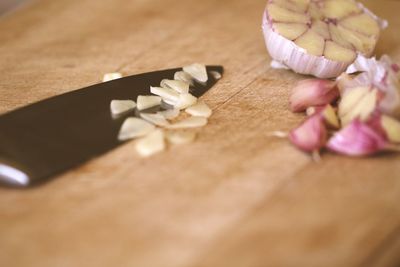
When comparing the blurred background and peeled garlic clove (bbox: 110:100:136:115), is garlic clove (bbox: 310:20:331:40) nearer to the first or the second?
peeled garlic clove (bbox: 110:100:136:115)

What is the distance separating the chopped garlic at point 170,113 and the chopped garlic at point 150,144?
7 cm

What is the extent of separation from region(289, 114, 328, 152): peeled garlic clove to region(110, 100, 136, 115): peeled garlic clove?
321mm

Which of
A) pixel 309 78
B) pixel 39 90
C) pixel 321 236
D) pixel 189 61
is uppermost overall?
pixel 39 90

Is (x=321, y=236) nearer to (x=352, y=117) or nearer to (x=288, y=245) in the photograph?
(x=288, y=245)

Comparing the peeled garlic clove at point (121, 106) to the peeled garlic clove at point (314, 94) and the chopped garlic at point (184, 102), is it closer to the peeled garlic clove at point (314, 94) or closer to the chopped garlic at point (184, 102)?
the chopped garlic at point (184, 102)

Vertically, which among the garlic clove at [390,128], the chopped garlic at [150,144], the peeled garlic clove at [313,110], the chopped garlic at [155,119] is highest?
the chopped garlic at [155,119]

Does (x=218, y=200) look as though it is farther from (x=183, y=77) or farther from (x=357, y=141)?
(x=183, y=77)

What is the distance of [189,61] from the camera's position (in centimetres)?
137

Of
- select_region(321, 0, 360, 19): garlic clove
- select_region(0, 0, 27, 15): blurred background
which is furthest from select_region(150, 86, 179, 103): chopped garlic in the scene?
select_region(0, 0, 27, 15): blurred background

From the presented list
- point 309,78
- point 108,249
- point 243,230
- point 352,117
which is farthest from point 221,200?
point 309,78

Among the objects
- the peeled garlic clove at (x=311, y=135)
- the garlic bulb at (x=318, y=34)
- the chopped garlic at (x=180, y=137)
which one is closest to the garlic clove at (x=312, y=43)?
the garlic bulb at (x=318, y=34)

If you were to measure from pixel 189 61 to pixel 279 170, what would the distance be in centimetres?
45

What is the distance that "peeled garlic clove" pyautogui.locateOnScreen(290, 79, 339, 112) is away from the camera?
1.15 meters

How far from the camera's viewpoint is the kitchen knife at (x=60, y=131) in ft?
3.29
